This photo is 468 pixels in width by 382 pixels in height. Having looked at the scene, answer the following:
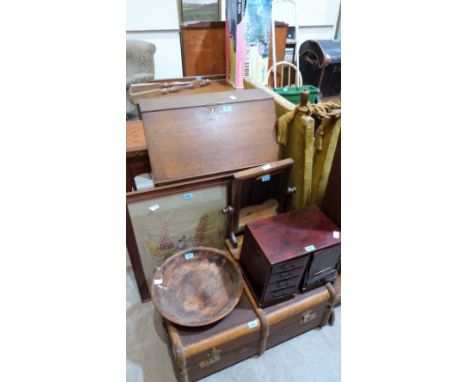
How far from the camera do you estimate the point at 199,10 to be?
3344 mm

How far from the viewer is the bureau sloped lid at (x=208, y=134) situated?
1.36 m

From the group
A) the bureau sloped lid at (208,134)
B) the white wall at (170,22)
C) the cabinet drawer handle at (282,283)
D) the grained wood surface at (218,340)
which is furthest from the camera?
the white wall at (170,22)

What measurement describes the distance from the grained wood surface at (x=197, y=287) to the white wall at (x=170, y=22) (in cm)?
312

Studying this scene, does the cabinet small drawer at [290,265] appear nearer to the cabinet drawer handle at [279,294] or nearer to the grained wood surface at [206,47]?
the cabinet drawer handle at [279,294]

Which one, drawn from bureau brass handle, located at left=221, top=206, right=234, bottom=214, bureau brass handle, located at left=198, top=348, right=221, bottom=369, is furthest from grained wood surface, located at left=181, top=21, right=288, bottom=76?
bureau brass handle, located at left=198, top=348, right=221, bottom=369

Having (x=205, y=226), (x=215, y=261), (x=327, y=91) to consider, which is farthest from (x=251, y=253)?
(x=327, y=91)

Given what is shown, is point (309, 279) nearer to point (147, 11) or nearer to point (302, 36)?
point (147, 11)

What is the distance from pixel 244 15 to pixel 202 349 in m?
1.96

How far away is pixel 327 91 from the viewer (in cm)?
252

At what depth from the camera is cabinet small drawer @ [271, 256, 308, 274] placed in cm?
117

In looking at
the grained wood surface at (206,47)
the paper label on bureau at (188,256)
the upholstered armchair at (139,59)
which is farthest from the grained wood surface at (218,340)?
the upholstered armchair at (139,59)

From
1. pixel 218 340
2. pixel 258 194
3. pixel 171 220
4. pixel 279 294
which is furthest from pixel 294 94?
pixel 218 340

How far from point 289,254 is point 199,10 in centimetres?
336

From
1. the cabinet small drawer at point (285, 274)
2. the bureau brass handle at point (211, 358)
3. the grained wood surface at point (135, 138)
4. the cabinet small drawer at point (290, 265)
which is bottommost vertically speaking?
the bureau brass handle at point (211, 358)
